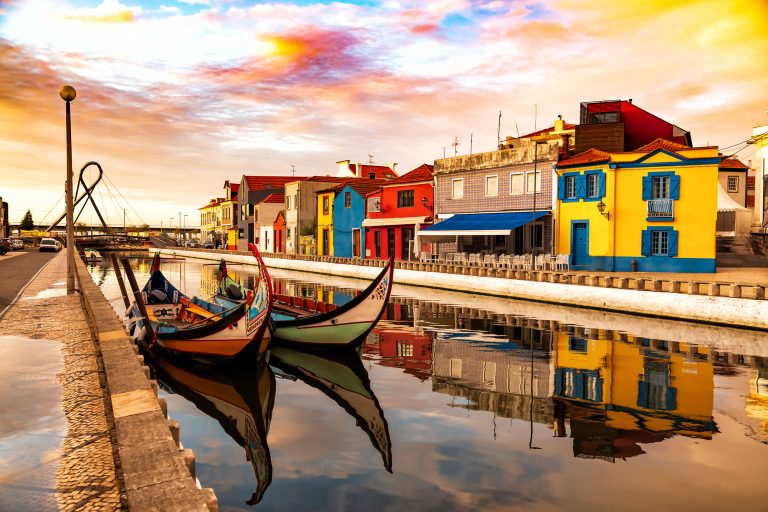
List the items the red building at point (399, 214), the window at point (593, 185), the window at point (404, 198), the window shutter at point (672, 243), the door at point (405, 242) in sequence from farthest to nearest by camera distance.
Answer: the window at point (404, 198) → the door at point (405, 242) → the red building at point (399, 214) → the window at point (593, 185) → the window shutter at point (672, 243)

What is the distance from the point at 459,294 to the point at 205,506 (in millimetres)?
28334

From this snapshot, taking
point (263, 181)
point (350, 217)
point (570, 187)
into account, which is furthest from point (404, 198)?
point (263, 181)

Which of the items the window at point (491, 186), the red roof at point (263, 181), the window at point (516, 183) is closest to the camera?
the window at point (516, 183)

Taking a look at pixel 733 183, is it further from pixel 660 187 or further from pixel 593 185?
pixel 593 185

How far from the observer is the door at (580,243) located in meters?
34.6

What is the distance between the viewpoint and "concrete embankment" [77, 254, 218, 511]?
5148 millimetres

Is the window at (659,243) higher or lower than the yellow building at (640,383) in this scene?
higher

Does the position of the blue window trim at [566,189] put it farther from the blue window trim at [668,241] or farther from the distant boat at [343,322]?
the distant boat at [343,322]

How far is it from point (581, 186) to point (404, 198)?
16.3 m

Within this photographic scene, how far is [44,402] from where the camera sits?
8695mm

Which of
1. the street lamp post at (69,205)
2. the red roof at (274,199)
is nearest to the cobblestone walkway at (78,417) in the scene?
the street lamp post at (69,205)

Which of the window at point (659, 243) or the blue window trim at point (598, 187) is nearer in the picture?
the window at point (659, 243)

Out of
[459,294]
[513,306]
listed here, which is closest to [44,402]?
[513,306]

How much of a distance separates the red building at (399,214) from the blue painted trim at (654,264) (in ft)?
42.6
